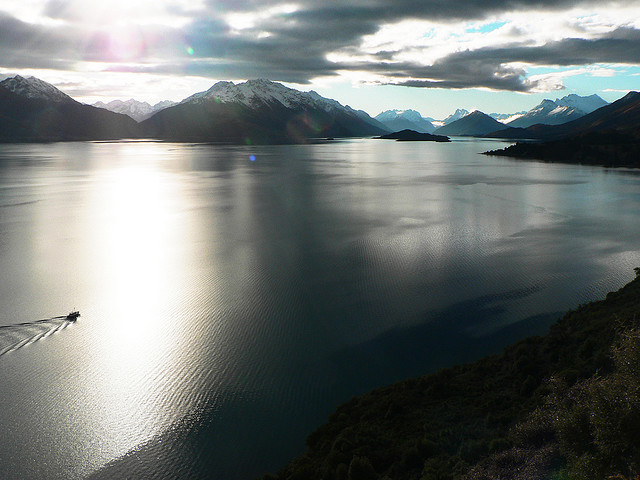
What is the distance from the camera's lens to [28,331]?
2009cm

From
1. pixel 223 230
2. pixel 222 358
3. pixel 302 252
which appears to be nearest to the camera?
pixel 222 358

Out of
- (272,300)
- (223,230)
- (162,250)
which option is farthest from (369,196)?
(272,300)

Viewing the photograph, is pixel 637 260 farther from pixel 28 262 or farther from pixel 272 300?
pixel 28 262

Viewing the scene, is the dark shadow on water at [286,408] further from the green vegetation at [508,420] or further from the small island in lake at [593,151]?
the small island in lake at [593,151]

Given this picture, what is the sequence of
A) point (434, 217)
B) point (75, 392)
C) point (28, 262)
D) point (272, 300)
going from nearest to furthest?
point (75, 392), point (272, 300), point (28, 262), point (434, 217)

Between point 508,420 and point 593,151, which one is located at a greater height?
point 593,151

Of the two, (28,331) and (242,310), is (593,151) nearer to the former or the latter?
(242,310)

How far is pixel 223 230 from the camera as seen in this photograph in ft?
133

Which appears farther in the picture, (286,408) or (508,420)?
(286,408)

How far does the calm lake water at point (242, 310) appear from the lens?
46.5ft

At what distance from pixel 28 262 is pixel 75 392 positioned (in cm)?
1864

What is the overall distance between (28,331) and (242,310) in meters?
9.60

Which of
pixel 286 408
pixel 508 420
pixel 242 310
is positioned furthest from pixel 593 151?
pixel 286 408

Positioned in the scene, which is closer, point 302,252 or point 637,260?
point 637,260
